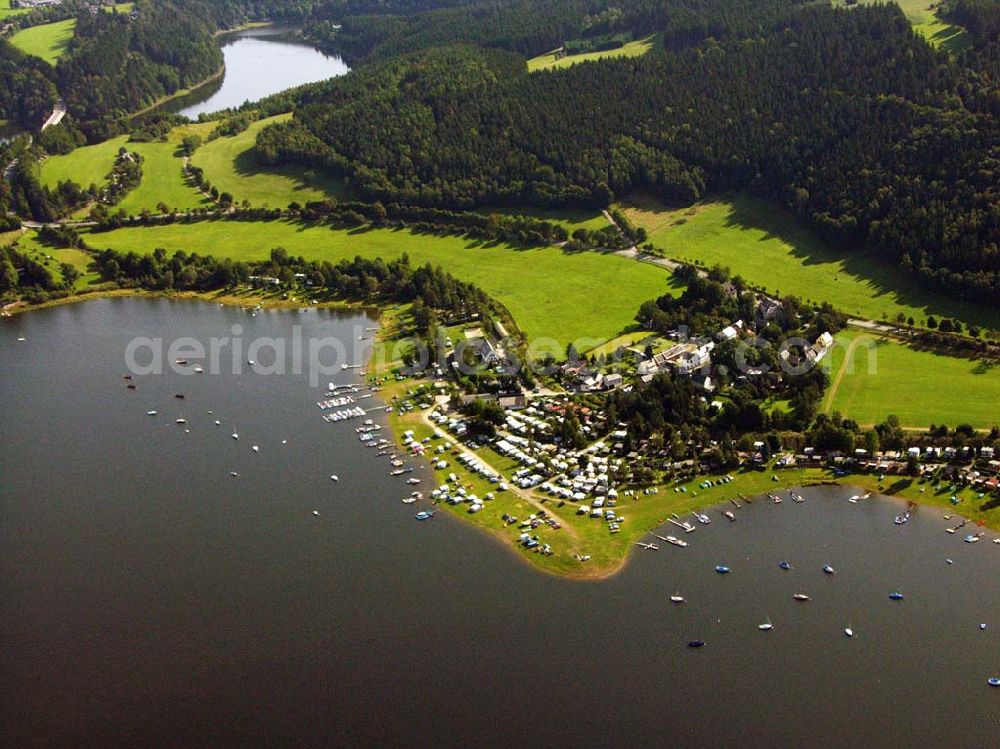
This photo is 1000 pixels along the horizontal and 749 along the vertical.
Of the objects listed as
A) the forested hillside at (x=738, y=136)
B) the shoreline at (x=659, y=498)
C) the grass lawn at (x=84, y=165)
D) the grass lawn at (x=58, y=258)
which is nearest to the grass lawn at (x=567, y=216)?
the forested hillside at (x=738, y=136)

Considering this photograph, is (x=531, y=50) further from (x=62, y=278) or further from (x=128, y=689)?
(x=128, y=689)

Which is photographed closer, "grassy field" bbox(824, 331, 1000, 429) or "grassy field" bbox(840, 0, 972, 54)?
"grassy field" bbox(824, 331, 1000, 429)

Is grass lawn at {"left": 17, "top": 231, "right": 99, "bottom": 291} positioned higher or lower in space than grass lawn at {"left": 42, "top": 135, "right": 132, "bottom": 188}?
lower

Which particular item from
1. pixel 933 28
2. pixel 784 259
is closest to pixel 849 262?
pixel 784 259

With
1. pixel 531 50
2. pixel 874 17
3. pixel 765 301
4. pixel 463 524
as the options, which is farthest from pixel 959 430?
pixel 531 50

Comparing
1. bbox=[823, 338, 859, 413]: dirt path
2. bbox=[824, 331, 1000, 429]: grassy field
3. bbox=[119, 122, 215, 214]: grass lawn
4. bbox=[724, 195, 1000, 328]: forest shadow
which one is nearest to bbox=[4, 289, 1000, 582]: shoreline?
bbox=[824, 331, 1000, 429]: grassy field

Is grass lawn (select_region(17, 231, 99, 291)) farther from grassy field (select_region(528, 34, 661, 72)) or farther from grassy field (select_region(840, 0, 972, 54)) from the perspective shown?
grassy field (select_region(840, 0, 972, 54))

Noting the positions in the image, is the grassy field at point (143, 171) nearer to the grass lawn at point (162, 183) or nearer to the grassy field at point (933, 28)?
the grass lawn at point (162, 183)
